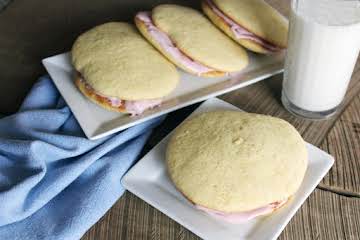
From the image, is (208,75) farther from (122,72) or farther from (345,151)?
(345,151)

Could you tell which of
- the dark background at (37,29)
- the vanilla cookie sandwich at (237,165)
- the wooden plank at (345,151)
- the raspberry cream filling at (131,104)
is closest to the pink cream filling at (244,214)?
the vanilla cookie sandwich at (237,165)

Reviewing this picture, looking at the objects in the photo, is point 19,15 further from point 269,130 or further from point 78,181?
point 269,130

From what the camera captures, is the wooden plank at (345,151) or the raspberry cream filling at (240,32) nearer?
the wooden plank at (345,151)

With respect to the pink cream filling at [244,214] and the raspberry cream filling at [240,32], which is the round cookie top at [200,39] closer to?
the raspberry cream filling at [240,32]

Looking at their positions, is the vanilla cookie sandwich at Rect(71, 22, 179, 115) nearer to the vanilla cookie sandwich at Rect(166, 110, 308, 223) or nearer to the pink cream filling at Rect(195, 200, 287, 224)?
the vanilla cookie sandwich at Rect(166, 110, 308, 223)

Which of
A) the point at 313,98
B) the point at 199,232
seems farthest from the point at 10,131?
the point at 313,98

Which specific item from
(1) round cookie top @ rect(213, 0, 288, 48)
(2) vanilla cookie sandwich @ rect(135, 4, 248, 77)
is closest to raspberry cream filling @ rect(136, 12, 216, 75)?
(2) vanilla cookie sandwich @ rect(135, 4, 248, 77)
